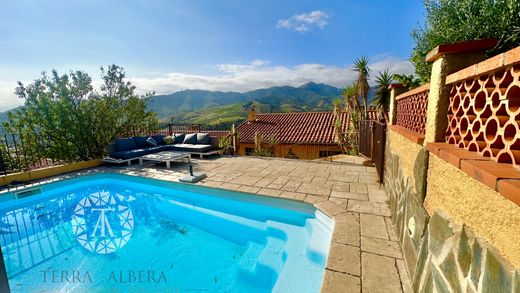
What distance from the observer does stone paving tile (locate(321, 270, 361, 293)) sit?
2121 mm

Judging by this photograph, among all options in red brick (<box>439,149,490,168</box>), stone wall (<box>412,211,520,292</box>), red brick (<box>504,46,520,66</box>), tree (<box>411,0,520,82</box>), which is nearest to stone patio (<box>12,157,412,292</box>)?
stone wall (<box>412,211,520,292</box>)

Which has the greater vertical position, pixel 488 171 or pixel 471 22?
pixel 471 22

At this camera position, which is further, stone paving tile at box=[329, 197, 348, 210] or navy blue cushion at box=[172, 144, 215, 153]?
navy blue cushion at box=[172, 144, 215, 153]

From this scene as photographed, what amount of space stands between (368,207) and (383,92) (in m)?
6.81

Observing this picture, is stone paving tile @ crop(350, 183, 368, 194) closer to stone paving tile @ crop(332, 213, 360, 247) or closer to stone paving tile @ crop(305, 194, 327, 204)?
stone paving tile @ crop(305, 194, 327, 204)

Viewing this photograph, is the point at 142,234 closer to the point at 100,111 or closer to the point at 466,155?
the point at 466,155

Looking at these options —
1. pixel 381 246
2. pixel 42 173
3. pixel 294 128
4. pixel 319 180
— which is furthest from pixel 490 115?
pixel 294 128

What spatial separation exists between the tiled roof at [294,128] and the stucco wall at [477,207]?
42.4 ft

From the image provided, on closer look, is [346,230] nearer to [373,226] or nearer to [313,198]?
[373,226]

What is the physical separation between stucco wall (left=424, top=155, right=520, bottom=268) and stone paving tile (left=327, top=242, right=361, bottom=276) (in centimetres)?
105

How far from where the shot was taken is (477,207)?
114cm

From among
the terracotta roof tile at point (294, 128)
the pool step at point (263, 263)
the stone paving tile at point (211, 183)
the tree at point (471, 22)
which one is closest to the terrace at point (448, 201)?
the pool step at point (263, 263)

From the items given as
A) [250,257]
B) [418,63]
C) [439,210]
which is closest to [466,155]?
[439,210]

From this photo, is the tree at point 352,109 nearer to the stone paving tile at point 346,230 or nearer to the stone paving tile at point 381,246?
the stone paving tile at point 346,230
